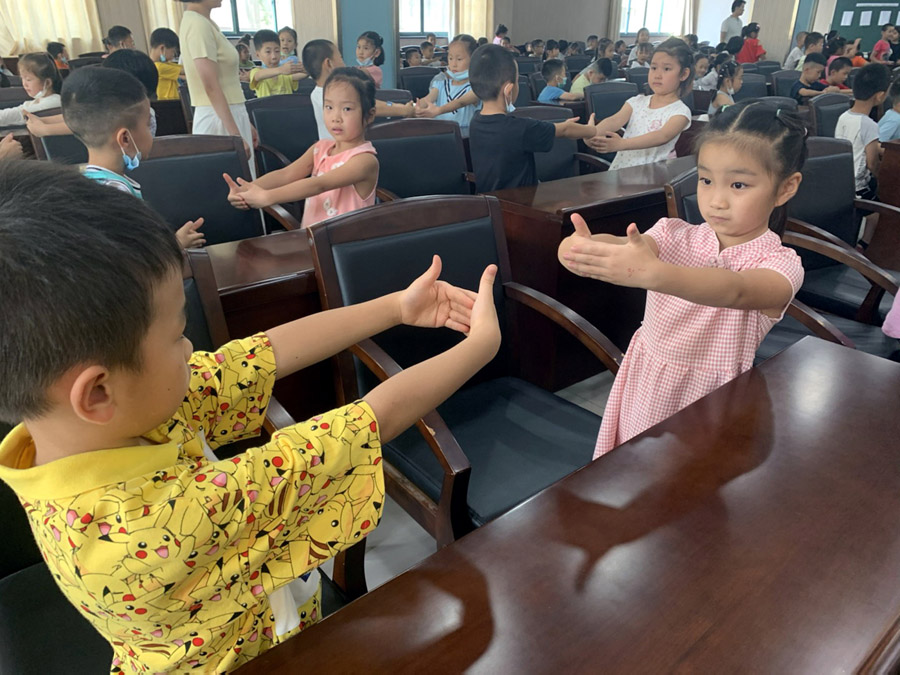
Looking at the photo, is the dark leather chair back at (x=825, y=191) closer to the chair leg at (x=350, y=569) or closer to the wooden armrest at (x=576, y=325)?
the wooden armrest at (x=576, y=325)

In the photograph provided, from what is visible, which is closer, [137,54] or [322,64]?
[137,54]

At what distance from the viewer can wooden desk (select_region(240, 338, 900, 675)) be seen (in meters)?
0.56

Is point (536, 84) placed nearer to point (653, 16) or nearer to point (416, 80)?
point (416, 80)

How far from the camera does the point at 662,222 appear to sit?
1287 mm

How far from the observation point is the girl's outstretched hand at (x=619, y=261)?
896mm

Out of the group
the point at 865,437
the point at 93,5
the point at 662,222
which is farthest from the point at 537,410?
the point at 93,5

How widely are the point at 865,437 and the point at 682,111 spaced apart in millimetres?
2181

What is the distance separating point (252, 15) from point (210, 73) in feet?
21.3

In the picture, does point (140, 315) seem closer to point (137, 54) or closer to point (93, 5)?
point (137, 54)

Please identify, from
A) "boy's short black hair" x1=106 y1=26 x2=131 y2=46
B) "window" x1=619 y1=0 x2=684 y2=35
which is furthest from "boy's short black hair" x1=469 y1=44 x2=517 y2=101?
"window" x1=619 y1=0 x2=684 y2=35

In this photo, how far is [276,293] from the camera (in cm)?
143

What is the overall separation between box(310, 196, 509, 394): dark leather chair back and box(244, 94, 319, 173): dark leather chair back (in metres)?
1.92

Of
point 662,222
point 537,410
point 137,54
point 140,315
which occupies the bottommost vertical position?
point 537,410

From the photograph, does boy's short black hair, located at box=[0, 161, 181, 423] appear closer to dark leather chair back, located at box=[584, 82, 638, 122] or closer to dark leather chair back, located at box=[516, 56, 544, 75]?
dark leather chair back, located at box=[584, 82, 638, 122]
